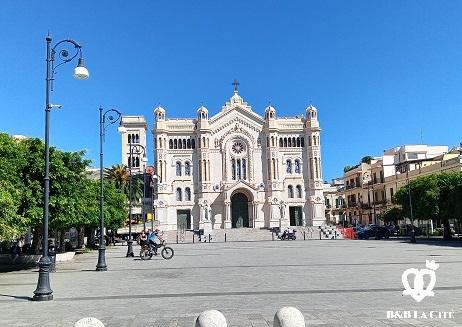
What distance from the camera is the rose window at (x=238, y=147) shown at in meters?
72.3

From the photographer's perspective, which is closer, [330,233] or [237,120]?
[330,233]

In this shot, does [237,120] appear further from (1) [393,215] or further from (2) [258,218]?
(1) [393,215]

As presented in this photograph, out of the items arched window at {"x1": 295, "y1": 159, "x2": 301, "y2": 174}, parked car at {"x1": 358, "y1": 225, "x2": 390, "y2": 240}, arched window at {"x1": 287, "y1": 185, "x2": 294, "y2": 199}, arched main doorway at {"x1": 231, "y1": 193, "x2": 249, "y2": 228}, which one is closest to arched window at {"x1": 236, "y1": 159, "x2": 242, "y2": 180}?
arched main doorway at {"x1": 231, "y1": 193, "x2": 249, "y2": 228}

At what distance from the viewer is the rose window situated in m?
72.3

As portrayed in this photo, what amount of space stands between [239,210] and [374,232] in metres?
21.8

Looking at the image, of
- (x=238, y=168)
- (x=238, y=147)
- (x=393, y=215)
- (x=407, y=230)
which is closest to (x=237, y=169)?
(x=238, y=168)

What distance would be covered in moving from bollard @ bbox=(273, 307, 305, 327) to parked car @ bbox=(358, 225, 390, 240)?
1952 inches

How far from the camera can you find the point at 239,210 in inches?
2793

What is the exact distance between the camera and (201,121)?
7106cm

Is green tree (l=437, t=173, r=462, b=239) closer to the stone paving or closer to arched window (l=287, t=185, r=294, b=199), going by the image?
the stone paving

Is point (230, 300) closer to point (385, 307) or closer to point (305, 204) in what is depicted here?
point (385, 307)

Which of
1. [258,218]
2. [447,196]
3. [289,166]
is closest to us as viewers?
[447,196]

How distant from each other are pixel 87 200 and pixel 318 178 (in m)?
46.8

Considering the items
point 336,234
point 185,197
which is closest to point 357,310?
point 336,234
